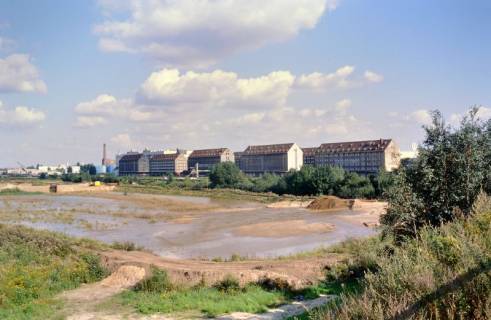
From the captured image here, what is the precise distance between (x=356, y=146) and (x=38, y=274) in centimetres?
12289

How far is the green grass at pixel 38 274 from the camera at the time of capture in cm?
1471

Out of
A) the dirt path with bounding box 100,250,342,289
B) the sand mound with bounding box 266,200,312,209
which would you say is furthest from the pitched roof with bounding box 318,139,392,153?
the dirt path with bounding box 100,250,342,289

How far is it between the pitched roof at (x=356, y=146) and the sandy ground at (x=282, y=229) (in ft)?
269

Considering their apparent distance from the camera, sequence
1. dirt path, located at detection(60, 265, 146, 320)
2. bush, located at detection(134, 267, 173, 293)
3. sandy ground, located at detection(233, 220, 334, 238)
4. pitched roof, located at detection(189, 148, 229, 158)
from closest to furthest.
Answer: dirt path, located at detection(60, 265, 146, 320) → bush, located at detection(134, 267, 173, 293) → sandy ground, located at detection(233, 220, 334, 238) → pitched roof, located at detection(189, 148, 229, 158)

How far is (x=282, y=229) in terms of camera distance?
148 ft

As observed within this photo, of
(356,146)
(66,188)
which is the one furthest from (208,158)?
(66,188)

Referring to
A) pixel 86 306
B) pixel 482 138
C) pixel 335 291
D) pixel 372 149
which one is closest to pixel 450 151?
pixel 482 138

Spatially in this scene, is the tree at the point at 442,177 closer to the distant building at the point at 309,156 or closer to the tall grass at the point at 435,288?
the tall grass at the point at 435,288

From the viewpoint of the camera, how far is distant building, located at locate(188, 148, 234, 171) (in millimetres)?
182663

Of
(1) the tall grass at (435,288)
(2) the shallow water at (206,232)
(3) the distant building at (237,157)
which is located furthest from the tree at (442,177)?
(3) the distant building at (237,157)

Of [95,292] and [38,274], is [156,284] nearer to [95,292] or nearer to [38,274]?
[95,292]

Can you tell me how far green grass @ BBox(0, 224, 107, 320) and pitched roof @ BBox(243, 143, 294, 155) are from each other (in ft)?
A: 423

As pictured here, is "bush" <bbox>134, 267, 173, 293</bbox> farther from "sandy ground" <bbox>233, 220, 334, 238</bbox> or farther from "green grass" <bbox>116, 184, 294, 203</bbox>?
"green grass" <bbox>116, 184, 294, 203</bbox>

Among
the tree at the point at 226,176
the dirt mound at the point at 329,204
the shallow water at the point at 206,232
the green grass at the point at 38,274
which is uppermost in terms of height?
the tree at the point at 226,176
